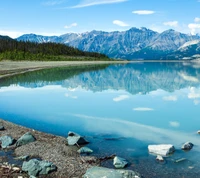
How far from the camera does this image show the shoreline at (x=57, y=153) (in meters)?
15.2

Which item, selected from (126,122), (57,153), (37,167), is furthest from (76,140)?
(126,122)

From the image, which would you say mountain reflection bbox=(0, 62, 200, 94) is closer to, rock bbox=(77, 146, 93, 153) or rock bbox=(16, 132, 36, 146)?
rock bbox=(16, 132, 36, 146)

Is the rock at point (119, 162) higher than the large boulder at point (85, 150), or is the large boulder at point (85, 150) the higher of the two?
the rock at point (119, 162)

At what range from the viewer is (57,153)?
1797 centimetres

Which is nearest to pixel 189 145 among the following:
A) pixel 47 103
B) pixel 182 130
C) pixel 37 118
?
pixel 182 130

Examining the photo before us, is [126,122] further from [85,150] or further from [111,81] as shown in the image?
[111,81]

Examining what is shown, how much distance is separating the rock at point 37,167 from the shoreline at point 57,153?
0.96 ft

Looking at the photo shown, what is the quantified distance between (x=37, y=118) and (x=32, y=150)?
10705 millimetres

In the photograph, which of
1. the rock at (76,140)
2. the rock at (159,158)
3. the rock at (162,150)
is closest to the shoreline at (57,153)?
the rock at (76,140)

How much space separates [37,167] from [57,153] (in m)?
3.09

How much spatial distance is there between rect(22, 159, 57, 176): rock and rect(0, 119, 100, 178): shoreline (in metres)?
0.29

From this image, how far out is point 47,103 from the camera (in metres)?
38.4

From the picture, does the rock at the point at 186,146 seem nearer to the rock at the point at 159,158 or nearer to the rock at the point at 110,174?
the rock at the point at 159,158

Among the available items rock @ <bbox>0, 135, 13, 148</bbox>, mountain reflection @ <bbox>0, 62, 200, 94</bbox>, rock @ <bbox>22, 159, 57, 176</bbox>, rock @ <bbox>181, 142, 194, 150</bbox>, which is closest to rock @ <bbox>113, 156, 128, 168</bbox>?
rock @ <bbox>22, 159, 57, 176</bbox>
